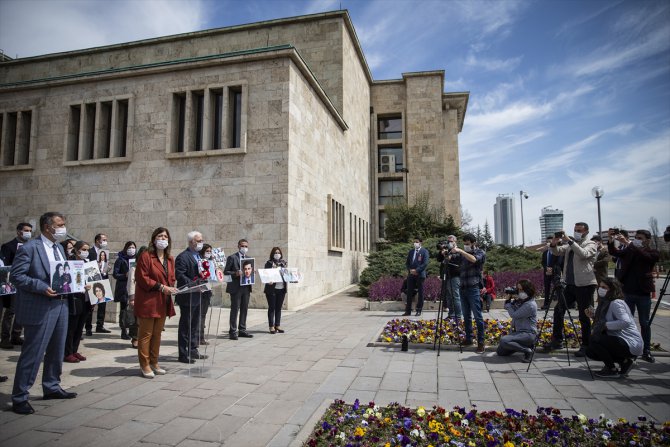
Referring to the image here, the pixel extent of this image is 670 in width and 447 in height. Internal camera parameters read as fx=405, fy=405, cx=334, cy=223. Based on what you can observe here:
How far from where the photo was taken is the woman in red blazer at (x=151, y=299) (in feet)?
18.7

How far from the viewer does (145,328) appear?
5730 millimetres

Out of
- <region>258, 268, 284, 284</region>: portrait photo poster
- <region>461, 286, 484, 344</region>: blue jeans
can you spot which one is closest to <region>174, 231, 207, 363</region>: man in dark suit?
<region>258, 268, 284, 284</region>: portrait photo poster

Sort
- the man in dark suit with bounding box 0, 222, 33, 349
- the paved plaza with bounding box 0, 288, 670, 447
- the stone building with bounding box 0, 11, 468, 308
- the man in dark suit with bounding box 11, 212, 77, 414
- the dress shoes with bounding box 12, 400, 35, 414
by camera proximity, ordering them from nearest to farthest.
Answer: the paved plaza with bounding box 0, 288, 670, 447
the dress shoes with bounding box 12, 400, 35, 414
the man in dark suit with bounding box 11, 212, 77, 414
the man in dark suit with bounding box 0, 222, 33, 349
the stone building with bounding box 0, 11, 468, 308

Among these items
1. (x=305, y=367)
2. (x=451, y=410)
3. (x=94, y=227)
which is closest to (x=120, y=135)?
(x=94, y=227)

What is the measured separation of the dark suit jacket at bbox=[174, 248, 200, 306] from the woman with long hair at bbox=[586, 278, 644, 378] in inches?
243

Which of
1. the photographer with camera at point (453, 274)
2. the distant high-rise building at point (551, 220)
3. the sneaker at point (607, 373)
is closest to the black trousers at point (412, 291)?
the photographer with camera at point (453, 274)

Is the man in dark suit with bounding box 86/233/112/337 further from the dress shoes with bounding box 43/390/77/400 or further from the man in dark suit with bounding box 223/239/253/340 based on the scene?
the dress shoes with bounding box 43/390/77/400

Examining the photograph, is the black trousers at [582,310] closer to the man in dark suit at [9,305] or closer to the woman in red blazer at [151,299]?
the woman in red blazer at [151,299]

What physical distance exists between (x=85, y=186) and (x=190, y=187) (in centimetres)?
445

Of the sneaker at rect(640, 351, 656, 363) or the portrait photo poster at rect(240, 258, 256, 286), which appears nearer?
the sneaker at rect(640, 351, 656, 363)

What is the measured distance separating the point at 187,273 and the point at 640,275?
7548 mm

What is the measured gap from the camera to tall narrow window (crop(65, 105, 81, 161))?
1581cm

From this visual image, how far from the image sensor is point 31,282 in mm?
4445

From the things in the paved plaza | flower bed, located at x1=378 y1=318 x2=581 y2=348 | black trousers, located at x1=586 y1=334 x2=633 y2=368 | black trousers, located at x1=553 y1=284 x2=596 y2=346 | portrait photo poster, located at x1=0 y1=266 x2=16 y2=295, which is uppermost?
portrait photo poster, located at x1=0 y1=266 x2=16 y2=295
